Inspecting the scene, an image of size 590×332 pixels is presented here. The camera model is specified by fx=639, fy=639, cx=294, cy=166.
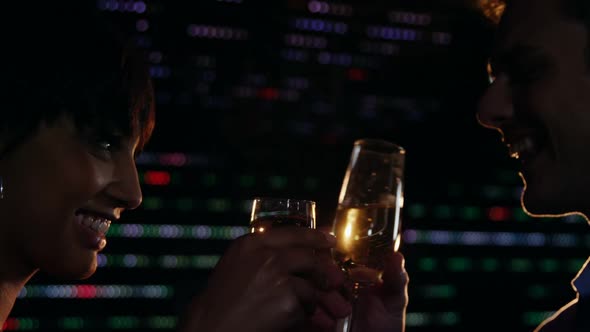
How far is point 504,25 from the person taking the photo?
1.69m

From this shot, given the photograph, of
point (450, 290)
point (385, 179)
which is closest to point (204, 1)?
point (450, 290)

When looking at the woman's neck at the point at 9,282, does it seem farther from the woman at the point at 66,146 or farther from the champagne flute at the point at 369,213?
the champagne flute at the point at 369,213

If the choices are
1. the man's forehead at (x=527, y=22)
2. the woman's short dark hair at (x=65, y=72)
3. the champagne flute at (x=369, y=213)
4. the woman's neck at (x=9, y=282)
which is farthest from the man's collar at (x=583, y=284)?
the woman's neck at (x=9, y=282)

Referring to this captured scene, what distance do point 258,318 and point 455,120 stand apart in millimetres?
5927

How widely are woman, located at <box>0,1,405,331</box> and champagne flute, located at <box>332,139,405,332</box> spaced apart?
0.15 meters

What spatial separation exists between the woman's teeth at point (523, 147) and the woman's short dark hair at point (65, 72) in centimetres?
96

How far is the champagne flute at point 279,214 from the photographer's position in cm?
128

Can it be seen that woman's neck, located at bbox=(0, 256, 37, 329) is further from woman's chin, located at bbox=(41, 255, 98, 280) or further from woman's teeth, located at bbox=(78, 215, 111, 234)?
woman's teeth, located at bbox=(78, 215, 111, 234)

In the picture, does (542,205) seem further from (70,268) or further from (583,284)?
(70,268)

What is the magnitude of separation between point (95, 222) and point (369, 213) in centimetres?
64

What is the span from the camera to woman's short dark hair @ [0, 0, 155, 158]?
1376mm

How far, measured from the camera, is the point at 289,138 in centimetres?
621

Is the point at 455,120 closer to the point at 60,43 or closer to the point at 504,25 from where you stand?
the point at 504,25

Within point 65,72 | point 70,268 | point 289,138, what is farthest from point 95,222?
point 289,138
